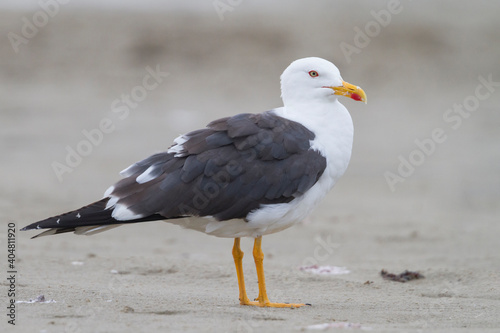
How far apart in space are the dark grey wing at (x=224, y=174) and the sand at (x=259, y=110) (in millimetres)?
712

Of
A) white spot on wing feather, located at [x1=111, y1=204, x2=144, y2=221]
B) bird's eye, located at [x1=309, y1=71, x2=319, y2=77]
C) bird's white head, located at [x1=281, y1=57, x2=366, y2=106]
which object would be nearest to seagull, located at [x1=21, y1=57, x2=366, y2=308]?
white spot on wing feather, located at [x1=111, y1=204, x2=144, y2=221]

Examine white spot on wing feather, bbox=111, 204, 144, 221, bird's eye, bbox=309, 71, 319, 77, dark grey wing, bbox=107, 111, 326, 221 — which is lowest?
white spot on wing feather, bbox=111, 204, 144, 221

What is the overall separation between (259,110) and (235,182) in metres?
11.1

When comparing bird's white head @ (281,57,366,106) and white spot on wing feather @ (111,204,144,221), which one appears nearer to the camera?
white spot on wing feather @ (111,204,144,221)

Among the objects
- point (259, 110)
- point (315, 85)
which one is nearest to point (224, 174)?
point (315, 85)

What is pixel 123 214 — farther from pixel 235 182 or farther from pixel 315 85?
pixel 315 85

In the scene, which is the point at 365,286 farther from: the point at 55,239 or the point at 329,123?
the point at 55,239

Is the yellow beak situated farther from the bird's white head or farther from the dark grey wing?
the dark grey wing

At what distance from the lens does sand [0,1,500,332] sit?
5691 millimetres

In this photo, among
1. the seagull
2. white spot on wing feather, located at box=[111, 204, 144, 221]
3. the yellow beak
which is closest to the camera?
white spot on wing feather, located at box=[111, 204, 144, 221]

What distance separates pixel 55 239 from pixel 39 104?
29.2ft

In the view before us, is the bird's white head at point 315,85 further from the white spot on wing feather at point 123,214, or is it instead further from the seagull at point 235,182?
the white spot on wing feather at point 123,214

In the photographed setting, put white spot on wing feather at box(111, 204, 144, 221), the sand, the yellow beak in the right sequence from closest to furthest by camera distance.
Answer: white spot on wing feather at box(111, 204, 144, 221) < the sand < the yellow beak

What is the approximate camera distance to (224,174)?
5688mm
